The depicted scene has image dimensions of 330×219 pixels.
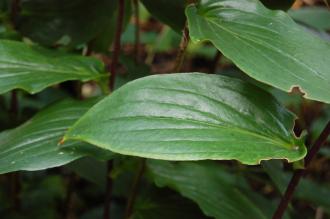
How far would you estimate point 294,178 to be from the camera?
0.67 meters

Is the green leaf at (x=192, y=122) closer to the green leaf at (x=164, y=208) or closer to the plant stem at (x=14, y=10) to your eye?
the green leaf at (x=164, y=208)

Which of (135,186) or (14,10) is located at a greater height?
(14,10)

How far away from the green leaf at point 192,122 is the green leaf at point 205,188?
19 centimetres

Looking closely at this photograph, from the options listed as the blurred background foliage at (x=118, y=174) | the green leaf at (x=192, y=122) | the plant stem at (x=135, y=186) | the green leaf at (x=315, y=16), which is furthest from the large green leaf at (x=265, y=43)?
the green leaf at (x=315, y=16)

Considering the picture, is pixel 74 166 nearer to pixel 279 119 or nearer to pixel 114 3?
pixel 114 3

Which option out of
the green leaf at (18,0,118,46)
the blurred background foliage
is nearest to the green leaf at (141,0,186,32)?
the blurred background foliage

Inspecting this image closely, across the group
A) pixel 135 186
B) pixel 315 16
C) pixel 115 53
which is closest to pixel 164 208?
pixel 135 186

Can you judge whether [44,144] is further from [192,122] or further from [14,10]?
[14,10]

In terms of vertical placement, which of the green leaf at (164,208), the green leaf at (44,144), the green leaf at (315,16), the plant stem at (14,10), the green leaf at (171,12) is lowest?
the green leaf at (164,208)

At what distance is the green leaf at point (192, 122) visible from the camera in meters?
0.52

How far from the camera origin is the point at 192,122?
0.56m

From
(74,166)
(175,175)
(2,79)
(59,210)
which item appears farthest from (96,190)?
(2,79)

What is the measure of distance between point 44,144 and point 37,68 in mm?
141

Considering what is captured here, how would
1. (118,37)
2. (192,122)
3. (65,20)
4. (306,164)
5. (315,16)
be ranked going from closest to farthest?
(192,122)
(306,164)
(118,37)
(65,20)
(315,16)
